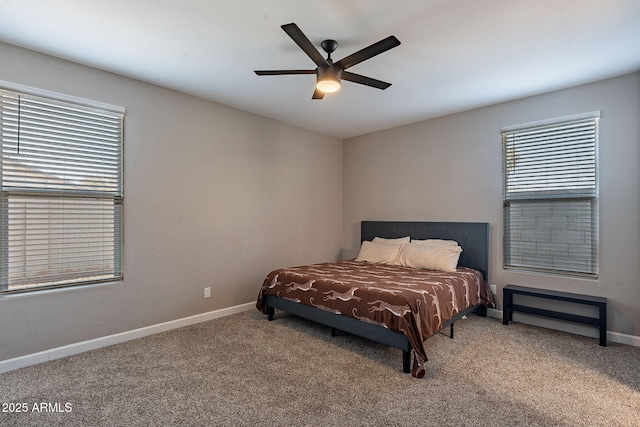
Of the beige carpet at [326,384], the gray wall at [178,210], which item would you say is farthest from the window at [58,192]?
the beige carpet at [326,384]

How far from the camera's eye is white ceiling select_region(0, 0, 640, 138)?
2133 millimetres

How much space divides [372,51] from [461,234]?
2.87 meters

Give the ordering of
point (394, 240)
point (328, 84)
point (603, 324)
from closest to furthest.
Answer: point (328, 84) < point (603, 324) < point (394, 240)

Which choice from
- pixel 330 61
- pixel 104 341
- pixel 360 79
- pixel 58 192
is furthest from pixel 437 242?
pixel 58 192

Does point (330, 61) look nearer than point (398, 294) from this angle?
Yes

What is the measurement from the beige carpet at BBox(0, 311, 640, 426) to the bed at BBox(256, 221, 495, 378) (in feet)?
0.85

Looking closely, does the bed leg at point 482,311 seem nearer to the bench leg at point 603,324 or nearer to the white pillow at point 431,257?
the white pillow at point 431,257

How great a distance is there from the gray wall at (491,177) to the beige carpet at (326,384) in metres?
0.76

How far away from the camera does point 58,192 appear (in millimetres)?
2777

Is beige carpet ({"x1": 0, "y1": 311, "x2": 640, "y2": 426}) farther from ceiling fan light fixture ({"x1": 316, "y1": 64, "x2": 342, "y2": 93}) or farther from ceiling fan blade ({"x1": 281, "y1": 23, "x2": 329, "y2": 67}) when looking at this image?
ceiling fan blade ({"x1": 281, "y1": 23, "x2": 329, "y2": 67})

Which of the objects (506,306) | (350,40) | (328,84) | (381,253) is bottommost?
(506,306)

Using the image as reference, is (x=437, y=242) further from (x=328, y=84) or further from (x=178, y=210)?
(x=178, y=210)

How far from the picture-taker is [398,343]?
2518mm

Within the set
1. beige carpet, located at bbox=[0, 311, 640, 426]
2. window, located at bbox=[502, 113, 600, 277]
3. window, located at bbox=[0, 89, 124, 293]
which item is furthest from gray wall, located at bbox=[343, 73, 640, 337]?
window, located at bbox=[0, 89, 124, 293]
